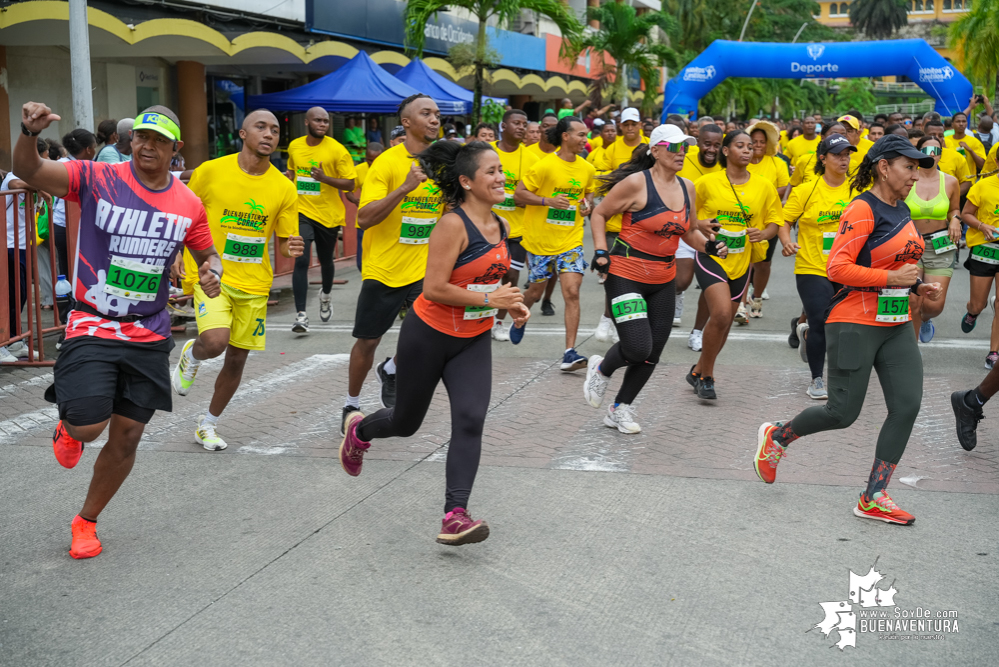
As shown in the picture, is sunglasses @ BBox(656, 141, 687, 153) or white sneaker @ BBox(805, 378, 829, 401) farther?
white sneaker @ BBox(805, 378, 829, 401)

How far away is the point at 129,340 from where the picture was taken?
4406 millimetres

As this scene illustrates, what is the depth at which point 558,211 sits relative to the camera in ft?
30.1

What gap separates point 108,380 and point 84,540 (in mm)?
725

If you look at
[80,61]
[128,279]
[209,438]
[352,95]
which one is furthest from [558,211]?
[352,95]

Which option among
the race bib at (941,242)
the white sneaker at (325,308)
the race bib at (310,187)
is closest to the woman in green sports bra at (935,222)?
the race bib at (941,242)

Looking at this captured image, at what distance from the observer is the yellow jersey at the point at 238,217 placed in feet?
20.3

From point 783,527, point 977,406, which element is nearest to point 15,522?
point 783,527

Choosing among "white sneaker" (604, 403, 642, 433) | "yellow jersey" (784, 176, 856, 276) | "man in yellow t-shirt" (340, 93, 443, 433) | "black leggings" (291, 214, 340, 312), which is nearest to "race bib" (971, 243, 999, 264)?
"yellow jersey" (784, 176, 856, 276)

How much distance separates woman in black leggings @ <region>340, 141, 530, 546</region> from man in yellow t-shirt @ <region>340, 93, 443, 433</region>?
1526mm

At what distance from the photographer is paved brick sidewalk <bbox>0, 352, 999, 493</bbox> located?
5887mm

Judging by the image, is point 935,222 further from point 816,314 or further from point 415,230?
point 415,230

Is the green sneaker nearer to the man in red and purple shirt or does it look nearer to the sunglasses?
the man in red and purple shirt

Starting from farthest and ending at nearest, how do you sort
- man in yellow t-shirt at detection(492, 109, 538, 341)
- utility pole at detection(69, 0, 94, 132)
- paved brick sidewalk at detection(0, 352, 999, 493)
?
utility pole at detection(69, 0, 94, 132), man in yellow t-shirt at detection(492, 109, 538, 341), paved brick sidewalk at detection(0, 352, 999, 493)

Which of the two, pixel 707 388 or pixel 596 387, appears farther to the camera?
pixel 707 388
